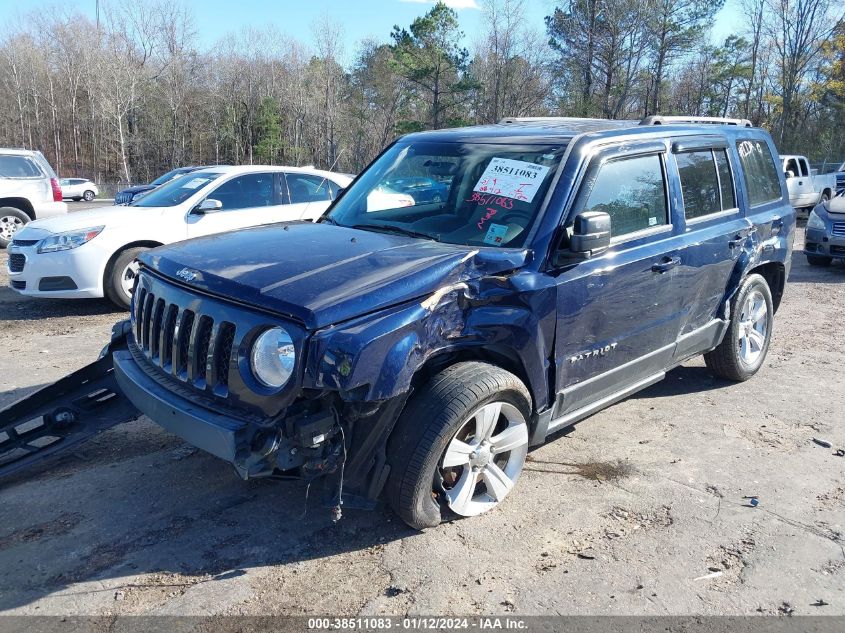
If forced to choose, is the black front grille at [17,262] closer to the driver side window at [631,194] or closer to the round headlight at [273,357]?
the round headlight at [273,357]

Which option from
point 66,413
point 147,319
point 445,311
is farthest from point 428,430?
point 66,413

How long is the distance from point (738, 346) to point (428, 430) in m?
3.61

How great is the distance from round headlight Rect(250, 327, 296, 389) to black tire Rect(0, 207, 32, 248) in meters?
12.2

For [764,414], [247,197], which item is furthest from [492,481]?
[247,197]

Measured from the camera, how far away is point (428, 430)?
3.20 meters

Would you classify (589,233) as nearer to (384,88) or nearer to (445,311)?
(445,311)

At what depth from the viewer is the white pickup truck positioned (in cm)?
1978

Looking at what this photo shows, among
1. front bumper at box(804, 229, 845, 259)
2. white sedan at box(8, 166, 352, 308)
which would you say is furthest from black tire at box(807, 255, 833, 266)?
white sedan at box(8, 166, 352, 308)

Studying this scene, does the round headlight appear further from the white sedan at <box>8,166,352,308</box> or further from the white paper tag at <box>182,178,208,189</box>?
the white paper tag at <box>182,178,208,189</box>

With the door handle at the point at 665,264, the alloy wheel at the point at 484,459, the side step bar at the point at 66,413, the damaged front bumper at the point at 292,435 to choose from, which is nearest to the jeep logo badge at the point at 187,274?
the damaged front bumper at the point at 292,435

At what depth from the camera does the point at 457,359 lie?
11.5 ft

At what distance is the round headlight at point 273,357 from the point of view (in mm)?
2955

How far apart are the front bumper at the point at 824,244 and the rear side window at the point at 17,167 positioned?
14118mm

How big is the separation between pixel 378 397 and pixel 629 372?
6.81 ft
